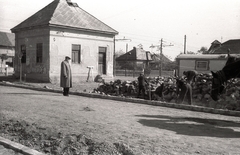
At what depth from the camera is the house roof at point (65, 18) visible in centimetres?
2353

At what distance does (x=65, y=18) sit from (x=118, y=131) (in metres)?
19.6

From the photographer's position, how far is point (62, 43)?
2353cm

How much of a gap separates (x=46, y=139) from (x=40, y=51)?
18995 millimetres

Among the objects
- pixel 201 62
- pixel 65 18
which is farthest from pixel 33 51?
pixel 201 62

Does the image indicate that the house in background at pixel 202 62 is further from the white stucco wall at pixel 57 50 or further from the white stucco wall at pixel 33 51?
the white stucco wall at pixel 33 51

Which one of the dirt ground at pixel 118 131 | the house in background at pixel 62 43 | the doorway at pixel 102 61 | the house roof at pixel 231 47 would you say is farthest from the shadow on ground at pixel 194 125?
the house roof at pixel 231 47

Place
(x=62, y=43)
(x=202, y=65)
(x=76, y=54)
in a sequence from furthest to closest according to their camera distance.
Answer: (x=202, y=65) → (x=76, y=54) → (x=62, y=43)

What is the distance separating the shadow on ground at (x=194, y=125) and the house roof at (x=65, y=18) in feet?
54.8

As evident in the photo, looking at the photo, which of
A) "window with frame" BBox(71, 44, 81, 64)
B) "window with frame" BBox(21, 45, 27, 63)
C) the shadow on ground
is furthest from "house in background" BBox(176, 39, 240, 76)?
the shadow on ground

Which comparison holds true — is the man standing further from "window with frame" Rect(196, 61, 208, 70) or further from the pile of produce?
"window with frame" Rect(196, 61, 208, 70)

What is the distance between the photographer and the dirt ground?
17.2ft

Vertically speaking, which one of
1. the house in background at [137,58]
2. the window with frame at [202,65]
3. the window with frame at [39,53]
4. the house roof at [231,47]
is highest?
the house roof at [231,47]

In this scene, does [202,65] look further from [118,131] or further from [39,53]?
[118,131]

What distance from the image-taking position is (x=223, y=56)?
28.2 meters
